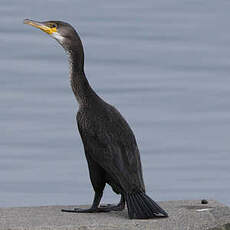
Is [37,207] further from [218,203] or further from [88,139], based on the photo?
[218,203]

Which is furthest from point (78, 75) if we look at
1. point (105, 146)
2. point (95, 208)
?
point (95, 208)

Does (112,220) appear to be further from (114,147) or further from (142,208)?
(114,147)

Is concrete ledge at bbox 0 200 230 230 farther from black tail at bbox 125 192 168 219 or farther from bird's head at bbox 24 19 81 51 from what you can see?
bird's head at bbox 24 19 81 51

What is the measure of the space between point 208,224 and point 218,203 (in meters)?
0.81

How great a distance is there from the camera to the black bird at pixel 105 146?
30.2 ft

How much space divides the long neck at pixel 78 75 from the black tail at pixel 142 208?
2.88ft

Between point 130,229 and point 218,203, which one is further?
point 218,203

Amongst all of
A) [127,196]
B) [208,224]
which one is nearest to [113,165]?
[127,196]

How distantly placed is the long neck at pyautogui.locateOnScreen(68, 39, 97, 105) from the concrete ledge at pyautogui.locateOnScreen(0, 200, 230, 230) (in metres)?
0.89

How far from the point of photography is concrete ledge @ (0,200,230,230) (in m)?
8.90

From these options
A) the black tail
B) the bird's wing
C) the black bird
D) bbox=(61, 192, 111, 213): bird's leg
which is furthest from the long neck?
the black tail

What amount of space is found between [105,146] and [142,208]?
21.1 inches

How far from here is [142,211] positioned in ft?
30.0

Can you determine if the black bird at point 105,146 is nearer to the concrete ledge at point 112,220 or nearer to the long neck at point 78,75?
the long neck at point 78,75
